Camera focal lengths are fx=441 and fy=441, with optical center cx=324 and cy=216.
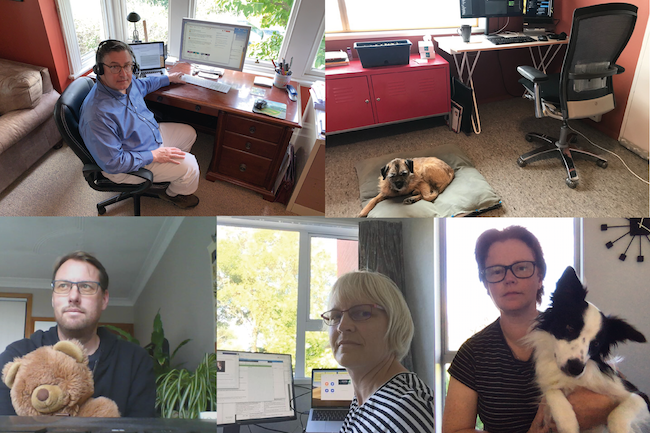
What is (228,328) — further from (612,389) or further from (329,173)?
(329,173)

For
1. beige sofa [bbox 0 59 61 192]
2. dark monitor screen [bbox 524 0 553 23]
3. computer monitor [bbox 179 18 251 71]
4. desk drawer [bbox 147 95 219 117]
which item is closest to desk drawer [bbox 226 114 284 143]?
desk drawer [bbox 147 95 219 117]

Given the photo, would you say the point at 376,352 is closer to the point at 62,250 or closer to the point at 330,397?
the point at 330,397

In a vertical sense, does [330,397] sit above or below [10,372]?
below

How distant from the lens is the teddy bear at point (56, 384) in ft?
4.44

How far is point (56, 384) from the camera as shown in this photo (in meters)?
1.36

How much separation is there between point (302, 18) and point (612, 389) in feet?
9.12

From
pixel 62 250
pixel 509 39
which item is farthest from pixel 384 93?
pixel 62 250

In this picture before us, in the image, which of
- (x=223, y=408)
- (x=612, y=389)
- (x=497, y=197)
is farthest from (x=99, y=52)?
(x=612, y=389)

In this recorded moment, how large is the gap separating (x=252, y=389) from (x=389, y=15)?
3.15 meters

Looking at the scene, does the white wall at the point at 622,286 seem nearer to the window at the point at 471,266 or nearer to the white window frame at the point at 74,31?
the window at the point at 471,266

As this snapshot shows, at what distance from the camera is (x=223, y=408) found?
1.42 m

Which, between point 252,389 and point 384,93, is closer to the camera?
point 252,389

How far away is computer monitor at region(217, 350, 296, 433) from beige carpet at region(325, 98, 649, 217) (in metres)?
1.44

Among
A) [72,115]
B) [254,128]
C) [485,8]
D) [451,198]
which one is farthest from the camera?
[485,8]
